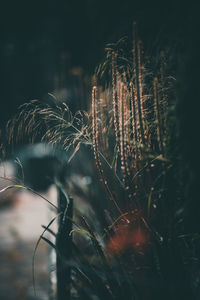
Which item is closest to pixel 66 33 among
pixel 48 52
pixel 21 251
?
pixel 48 52

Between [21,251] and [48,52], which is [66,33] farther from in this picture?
[21,251]

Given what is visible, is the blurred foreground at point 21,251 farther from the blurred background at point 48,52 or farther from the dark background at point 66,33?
the dark background at point 66,33

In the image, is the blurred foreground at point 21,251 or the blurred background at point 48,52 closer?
the blurred background at point 48,52

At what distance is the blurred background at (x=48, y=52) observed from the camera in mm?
1744

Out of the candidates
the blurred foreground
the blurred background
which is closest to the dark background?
the blurred background

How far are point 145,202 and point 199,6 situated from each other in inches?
32.4

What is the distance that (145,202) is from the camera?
1.49 meters

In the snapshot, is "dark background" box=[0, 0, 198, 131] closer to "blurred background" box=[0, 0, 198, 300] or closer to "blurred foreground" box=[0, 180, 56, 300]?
"blurred background" box=[0, 0, 198, 300]

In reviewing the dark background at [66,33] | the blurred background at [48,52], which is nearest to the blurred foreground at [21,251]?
the blurred background at [48,52]

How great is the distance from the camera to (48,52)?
34.5 ft

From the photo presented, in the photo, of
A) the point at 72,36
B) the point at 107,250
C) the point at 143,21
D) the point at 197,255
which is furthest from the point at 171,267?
the point at 72,36

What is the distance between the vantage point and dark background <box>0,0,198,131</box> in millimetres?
1734

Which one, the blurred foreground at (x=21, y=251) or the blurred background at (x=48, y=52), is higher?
the blurred background at (x=48, y=52)

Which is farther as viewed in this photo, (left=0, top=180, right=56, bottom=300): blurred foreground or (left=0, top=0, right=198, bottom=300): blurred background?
(left=0, top=180, right=56, bottom=300): blurred foreground
